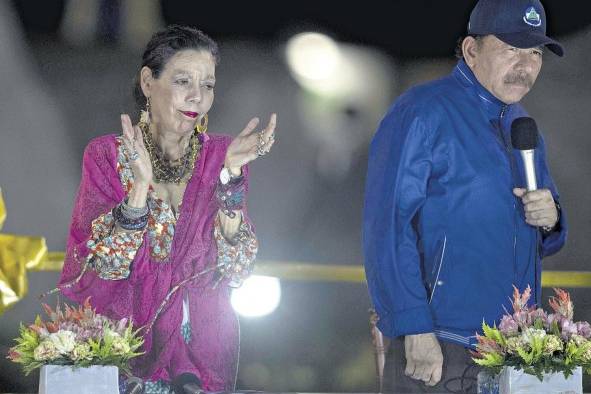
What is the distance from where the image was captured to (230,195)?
11.5 feet

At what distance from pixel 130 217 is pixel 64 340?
51 cm

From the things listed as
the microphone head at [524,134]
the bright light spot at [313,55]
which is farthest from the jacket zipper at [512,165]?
the bright light spot at [313,55]

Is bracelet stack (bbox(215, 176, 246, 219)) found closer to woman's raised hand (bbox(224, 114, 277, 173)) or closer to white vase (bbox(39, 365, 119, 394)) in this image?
woman's raised hand (bbox(224, 114, 277, 173))

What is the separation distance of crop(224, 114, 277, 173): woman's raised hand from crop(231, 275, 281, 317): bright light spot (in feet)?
10.2

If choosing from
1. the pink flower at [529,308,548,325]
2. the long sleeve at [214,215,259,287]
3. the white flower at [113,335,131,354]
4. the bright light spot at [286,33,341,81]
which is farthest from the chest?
the bright light spot at [286,33,341,81]

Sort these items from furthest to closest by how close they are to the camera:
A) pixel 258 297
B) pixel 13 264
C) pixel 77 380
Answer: pixel 258 297, pixel 13 264, pixel 77 380

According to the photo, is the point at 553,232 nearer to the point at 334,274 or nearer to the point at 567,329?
the point at 567,329

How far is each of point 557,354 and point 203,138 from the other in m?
1.24

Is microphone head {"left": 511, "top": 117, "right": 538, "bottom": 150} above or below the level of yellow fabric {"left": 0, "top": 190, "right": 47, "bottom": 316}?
above

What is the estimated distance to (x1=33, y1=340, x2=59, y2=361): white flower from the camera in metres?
2.89

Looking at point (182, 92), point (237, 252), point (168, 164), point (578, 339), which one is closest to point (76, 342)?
point (237, 252)

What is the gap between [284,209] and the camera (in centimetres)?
721

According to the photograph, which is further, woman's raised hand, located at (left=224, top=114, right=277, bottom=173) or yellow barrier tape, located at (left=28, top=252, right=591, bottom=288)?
yellow barrier tape, located at (left=28, top=252, right=591, bottom=288)

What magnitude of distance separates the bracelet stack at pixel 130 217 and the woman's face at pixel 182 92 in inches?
14.0
